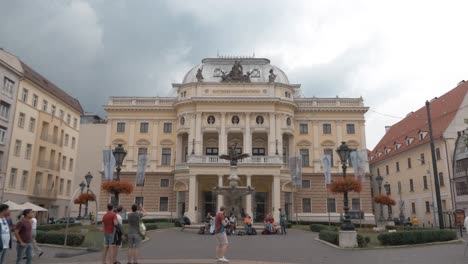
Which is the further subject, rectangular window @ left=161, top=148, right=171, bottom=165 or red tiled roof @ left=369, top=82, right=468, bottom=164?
rectangular window @ left=161, top=148, right=171, bottom=165

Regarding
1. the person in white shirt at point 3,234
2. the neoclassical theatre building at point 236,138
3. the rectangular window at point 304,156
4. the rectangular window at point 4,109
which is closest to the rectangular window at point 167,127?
the neoclassical theatre building at point 236,138

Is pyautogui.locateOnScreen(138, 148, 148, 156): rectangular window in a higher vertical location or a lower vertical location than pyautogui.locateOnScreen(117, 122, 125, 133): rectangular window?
lower

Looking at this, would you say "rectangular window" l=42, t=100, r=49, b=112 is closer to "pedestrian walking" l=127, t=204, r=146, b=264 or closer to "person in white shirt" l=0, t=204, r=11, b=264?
"pedestrian walking" l=127, t=204, r=146, b=264

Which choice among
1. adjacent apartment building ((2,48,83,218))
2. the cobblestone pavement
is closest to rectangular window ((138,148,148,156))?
adjacent apartment building ((2,48,83,218))

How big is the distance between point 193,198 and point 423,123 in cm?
3199

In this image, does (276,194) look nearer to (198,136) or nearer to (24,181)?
(198,136)

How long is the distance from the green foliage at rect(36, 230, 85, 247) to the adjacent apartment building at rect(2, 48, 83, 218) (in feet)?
83.7

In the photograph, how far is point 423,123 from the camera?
5150 cm

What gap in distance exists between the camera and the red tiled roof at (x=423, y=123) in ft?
145

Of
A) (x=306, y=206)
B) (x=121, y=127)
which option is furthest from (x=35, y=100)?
(x=306, y=206)

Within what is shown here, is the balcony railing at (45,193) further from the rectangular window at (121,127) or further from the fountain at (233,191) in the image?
the fountain at (233,191)

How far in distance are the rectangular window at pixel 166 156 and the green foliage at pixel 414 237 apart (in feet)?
117

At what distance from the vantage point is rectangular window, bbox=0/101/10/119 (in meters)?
40.8

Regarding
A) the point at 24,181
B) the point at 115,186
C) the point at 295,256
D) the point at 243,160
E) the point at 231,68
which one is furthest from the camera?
the point at 231,68
